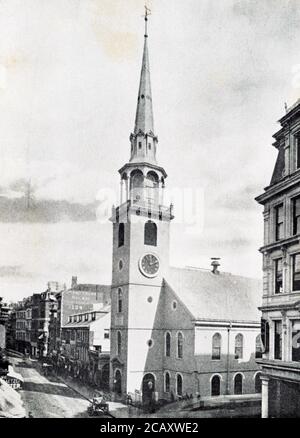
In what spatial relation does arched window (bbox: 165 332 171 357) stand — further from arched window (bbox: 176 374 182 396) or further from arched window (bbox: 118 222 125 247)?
arched window (bbox: 118 222 125 247)

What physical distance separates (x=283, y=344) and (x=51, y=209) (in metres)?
7.16

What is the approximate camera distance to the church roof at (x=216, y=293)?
43.7 feet

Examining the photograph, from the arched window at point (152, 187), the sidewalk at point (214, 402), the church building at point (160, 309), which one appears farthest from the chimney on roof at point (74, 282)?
the sidewalk at point (214, 402)

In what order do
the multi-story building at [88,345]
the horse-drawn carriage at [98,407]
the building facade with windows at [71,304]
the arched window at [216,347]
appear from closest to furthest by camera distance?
the horse-drawn carriage at [98,407] → the building facade with windows at [71,304] → the multi-story building at [88,345] → the arched window at [216,347]

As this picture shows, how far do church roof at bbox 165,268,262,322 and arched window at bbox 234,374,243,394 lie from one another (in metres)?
1.83

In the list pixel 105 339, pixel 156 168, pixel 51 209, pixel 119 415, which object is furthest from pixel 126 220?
pixel 119 415

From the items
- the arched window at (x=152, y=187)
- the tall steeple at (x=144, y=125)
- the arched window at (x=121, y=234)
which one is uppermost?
the tall steeple at (x=144, y=125)

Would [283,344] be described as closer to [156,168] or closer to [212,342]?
[212,342]

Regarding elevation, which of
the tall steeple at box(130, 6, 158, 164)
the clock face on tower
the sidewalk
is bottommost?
the sidewalk

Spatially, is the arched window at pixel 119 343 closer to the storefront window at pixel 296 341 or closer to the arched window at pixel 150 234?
the arched window at pixel 150 234

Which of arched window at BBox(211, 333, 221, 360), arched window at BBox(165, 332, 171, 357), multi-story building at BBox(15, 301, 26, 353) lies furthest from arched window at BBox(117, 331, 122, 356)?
multi-story building at BBox(15, 301, 26, 353)

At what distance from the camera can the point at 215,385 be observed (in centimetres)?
1396

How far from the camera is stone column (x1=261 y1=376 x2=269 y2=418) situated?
38.5 ft

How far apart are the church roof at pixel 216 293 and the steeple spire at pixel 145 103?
460cm
